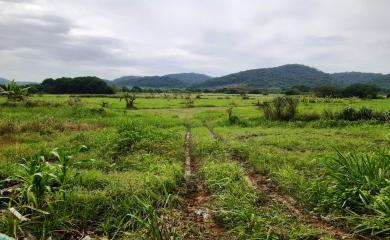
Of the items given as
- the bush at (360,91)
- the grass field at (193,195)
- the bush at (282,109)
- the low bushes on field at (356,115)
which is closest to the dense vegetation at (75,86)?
the bush at (360,91)

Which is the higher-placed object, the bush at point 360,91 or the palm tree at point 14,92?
the palm tree at point 14,92

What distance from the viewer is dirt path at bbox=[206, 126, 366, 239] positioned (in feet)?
19.8

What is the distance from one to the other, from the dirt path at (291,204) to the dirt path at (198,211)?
1361mm

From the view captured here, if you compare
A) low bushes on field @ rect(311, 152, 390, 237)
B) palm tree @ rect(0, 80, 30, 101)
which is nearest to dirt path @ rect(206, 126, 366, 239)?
low bushes on field @ rect(311, 152, 390, 237)

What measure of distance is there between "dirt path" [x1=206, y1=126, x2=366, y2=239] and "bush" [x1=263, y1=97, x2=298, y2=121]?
15.8 m

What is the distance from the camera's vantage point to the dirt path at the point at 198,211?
6188mm

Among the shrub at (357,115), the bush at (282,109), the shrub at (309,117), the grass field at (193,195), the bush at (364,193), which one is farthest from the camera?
the bush at (282,109)

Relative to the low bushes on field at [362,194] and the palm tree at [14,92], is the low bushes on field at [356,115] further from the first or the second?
the palm tree at [14,92]

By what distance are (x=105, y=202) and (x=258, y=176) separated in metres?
4.58

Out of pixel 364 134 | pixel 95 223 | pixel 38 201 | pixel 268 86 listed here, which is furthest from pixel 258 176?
pixel 268 86

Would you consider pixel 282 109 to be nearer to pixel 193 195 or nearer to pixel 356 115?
pixel 356 115

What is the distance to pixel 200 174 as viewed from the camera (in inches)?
414

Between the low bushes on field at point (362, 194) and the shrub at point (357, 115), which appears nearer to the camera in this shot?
the low bushes on field at point (362, 194)

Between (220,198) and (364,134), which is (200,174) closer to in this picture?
(220,198)
